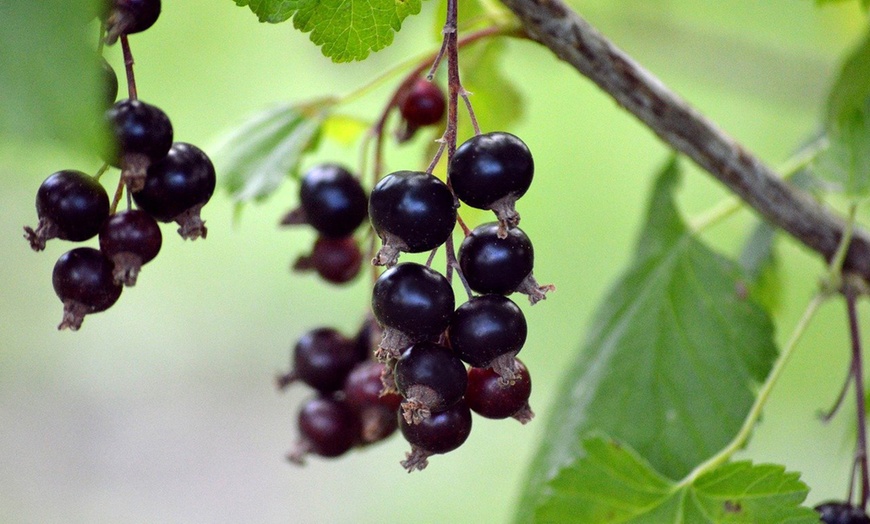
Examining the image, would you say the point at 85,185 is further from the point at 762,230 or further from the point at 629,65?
the point at 762,230

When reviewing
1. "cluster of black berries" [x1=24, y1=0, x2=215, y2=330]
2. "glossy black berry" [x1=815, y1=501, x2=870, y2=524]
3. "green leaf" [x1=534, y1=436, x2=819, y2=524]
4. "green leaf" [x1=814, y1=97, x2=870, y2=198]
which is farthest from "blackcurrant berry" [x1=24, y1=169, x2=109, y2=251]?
"green leaf" [x1=814, y1=97, x2=870, y2=198]

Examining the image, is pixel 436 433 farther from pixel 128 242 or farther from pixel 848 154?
pixel 848 154

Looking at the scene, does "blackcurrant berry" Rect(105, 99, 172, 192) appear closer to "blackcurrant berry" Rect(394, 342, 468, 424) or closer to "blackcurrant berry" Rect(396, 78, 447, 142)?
"blackcurrant berry" Rect(394, 342, 468, 424)

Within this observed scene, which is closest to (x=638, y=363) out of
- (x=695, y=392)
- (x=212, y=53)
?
(x=695, y=392)

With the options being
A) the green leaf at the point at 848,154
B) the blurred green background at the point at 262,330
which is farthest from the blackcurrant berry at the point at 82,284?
the blurred green background at the point at 262,330

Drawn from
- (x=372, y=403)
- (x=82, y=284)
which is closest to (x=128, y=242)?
(x=82, y=284)

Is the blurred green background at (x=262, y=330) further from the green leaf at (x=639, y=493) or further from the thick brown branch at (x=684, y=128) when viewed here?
the green leaf at (x=639, y=493)
